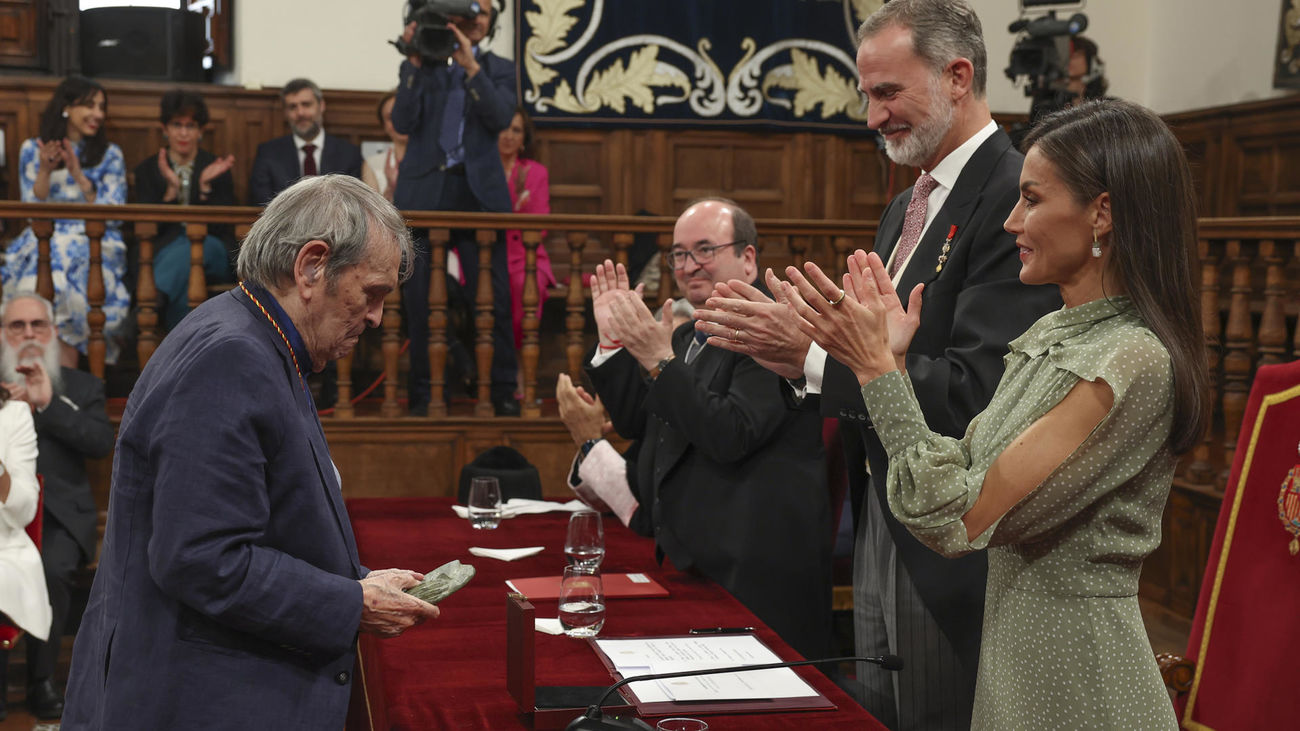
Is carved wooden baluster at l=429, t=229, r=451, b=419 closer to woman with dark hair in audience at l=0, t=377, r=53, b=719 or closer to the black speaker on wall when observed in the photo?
woman with dark hair in audience at l=0, t=377, r=53, b=719

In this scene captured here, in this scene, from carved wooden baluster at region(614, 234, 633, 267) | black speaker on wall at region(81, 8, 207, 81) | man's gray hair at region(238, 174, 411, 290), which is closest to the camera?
man's gray hair at region(238, 174, 411, 290)

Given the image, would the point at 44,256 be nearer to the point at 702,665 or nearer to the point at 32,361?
the point at 32,361

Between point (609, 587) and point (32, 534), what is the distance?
7.65ft

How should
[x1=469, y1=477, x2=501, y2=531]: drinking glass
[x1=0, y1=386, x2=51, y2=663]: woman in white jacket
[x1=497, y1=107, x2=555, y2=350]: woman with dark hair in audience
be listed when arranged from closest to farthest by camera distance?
[x1=469, y1=477, x2=501, y2=531]: drinking glass, [x1=0, y1=386, x2=51, y2=663]: woman in white jacket, [x1=497, y1=107, x2=555, y2=350]: woman with dark hair in audience

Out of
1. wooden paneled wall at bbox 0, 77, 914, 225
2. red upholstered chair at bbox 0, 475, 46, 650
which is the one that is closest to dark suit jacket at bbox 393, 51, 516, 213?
wooden paneled wall at bbox 0, 77, 914, 225

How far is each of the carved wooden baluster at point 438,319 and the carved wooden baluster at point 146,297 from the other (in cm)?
98

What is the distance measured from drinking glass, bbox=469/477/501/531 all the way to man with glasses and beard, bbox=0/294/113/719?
1.82 m

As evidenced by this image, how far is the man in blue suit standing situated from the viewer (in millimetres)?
1550

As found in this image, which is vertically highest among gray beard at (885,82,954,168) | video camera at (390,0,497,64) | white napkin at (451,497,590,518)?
video camera at (390,0,497,64)

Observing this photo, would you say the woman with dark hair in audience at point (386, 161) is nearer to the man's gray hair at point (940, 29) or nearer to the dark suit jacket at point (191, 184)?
the dark suit jacket at point (191, 184)

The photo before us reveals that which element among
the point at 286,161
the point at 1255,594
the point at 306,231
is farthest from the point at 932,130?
the point at 286,161

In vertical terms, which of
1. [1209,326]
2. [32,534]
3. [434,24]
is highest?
[434,24]

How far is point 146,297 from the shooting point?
15.1 ft

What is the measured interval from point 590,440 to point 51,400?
2013 mm
